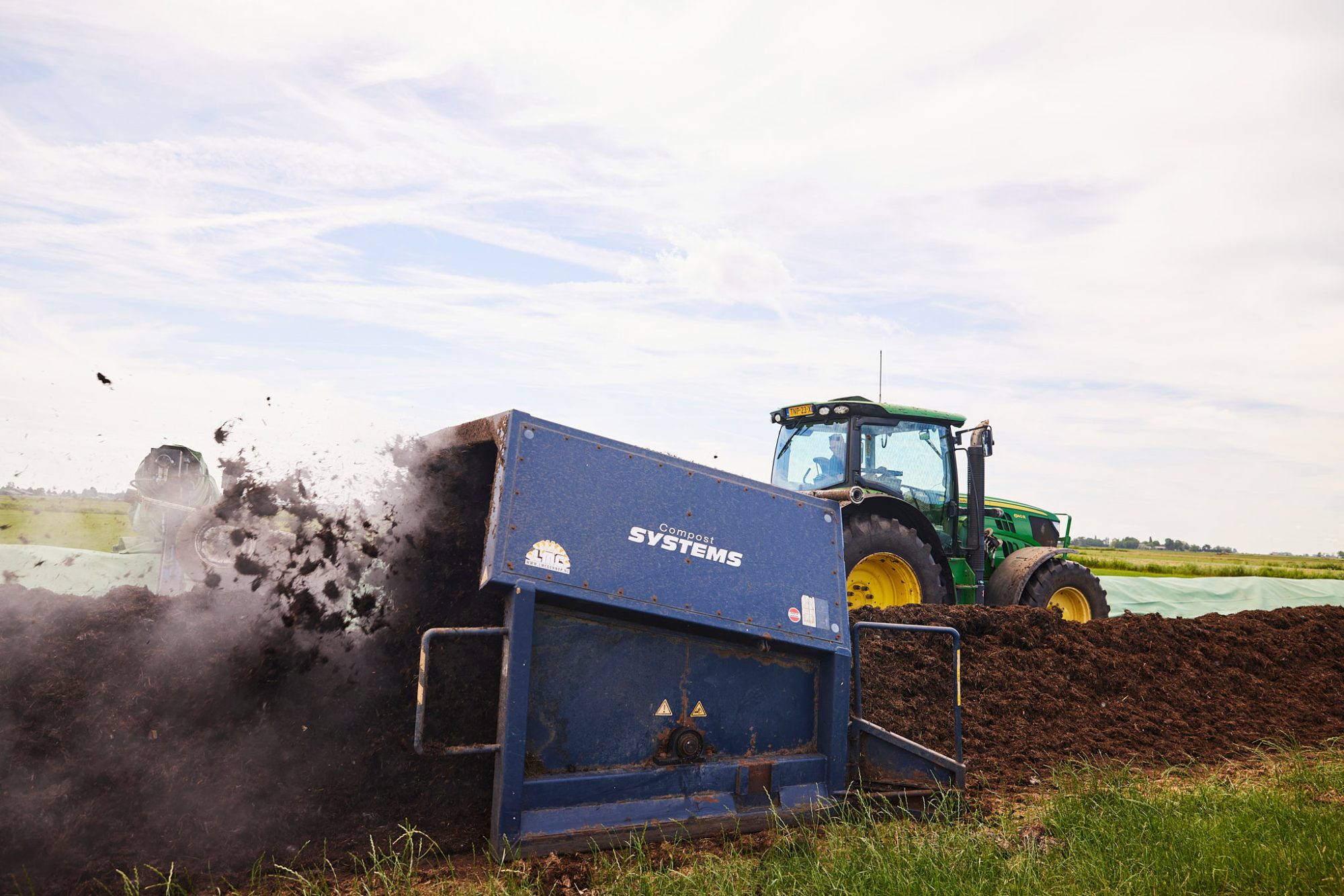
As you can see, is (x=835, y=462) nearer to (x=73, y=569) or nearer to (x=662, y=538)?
(x=662, y=538)

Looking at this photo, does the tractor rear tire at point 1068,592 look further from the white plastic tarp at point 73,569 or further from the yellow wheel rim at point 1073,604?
the white plastic tarp at point 73,569

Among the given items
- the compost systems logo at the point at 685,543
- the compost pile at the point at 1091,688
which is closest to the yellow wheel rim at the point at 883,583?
the compost pile at the point at 1091,688

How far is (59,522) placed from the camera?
15.9ft

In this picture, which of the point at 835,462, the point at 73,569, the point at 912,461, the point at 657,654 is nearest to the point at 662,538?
the point at 657,654

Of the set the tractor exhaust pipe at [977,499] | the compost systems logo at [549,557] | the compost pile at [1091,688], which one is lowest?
the compost pile at [1091,688]

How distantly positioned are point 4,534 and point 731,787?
3939 mm

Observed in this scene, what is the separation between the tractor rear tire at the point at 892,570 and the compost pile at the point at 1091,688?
453 mm

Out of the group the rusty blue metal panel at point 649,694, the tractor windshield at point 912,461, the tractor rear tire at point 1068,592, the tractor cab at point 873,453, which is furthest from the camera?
the tractor rear tire at point 1068,592

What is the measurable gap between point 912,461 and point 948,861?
516cm

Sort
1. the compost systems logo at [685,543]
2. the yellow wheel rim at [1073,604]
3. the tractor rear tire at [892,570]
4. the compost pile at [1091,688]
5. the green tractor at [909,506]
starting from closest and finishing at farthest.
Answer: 1. the compost systems logo at [685,543]
2. the compost pile at [1091,688]
3. the tractor rear tire at [892,570]
4. the green tractor at [909,506]
5. the yellow wheel rim at [1073,604]

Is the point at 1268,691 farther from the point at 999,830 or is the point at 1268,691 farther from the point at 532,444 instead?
the point at 532,444

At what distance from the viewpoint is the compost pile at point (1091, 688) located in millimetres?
5895

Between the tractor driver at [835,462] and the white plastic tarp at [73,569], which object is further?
the tractor driver at [835,462]

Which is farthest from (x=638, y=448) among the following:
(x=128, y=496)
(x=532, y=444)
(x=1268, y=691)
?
(x=1268, y=691)
